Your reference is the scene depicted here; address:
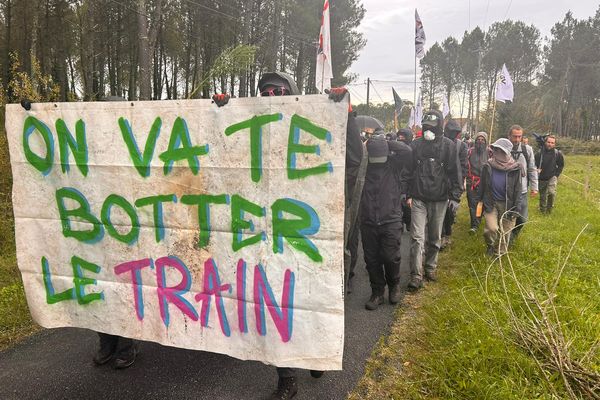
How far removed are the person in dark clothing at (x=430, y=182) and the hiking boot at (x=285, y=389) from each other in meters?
2.28

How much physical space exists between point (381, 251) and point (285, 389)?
1.85 m

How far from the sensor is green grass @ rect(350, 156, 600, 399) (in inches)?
98.9

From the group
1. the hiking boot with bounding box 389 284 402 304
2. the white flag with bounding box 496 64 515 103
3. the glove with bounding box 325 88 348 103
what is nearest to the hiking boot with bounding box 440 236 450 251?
the hiking boot with bounding box 389 284 402 304

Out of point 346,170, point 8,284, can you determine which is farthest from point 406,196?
point 8,284

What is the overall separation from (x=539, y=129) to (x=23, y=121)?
1338 inches

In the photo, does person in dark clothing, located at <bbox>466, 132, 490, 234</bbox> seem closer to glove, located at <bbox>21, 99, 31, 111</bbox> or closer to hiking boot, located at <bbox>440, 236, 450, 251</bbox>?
hiking boot, located at <bbox>440, 236, 450, 251</bbox>

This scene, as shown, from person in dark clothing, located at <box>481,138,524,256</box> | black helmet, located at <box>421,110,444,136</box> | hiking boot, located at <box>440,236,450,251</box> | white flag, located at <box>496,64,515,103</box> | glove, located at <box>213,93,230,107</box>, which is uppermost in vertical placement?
white flag, located at <box>496,64,515,103</box>

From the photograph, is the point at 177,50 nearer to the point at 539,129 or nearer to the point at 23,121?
the point at 23,121

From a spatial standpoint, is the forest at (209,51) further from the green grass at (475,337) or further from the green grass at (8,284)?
the green grass at (475,337)

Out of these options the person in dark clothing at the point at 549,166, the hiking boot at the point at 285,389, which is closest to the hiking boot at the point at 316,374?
the hiking boot at the point at 285,389

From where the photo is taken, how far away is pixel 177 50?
2383 centimetres

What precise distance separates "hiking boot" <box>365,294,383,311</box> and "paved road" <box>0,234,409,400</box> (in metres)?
0.64

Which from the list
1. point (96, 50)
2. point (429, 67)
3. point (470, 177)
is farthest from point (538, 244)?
point (429, 67)

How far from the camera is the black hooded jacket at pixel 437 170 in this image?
4.31 m
